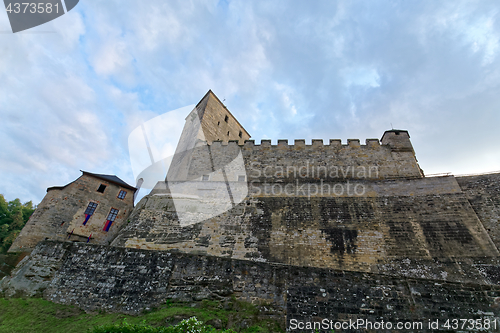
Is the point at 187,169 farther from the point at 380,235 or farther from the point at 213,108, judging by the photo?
the point at 380,235

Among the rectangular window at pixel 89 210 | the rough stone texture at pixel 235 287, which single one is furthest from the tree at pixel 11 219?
the rough stone texture at pixel 235 287

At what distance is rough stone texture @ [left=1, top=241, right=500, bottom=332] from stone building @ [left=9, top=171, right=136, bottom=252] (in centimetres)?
572

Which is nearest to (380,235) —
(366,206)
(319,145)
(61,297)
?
(366,206)

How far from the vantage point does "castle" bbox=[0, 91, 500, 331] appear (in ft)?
19.9

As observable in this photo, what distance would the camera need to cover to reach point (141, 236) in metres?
11.6

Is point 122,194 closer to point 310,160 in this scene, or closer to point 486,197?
point 310,160

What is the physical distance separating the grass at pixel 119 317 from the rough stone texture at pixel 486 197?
10.8 meters

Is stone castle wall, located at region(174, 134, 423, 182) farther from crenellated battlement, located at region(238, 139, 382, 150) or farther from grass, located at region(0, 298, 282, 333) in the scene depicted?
grass, located at region(0, 298, 282, 333)

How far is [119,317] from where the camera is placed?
256 inches

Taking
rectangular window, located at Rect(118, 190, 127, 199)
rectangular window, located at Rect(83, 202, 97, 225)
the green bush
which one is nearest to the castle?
rectangular window, located at Rect(83, 202, 97, 225)

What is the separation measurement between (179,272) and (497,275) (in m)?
11.5

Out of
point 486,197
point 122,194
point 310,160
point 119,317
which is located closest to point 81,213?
point 122,194

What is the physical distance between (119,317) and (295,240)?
7.24 metres

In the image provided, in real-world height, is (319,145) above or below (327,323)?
above
